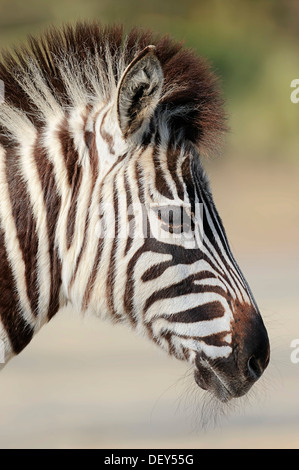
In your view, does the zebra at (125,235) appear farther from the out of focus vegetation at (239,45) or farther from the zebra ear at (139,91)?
the out of focus vegetation at (239,45)

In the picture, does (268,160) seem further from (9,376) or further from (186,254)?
(186,254)

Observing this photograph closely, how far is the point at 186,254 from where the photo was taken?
3.37 m

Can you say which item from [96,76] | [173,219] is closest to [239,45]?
[96,76]

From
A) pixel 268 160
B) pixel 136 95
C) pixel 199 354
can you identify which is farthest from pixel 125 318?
pixel 268 160

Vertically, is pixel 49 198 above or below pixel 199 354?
above

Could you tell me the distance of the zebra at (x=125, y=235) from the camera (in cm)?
335

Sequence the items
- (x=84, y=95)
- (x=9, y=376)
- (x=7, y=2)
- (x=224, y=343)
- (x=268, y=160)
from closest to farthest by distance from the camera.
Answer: (x=224, y=343), (x=84, y=95), (x=9, y=376), (x=268, y=160), (x=7, y=2)

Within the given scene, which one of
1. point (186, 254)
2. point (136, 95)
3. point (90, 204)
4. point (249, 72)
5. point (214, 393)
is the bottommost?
point (214, 393)

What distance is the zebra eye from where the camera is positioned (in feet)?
11.1

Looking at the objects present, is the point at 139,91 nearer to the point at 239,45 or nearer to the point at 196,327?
the point at 196,327

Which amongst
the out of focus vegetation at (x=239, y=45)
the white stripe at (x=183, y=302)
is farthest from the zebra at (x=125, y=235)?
the out of focus vegetation at (x=239, y=45)

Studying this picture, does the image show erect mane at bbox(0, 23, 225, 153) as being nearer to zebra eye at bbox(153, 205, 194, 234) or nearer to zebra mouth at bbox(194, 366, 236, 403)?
zebra eye at bbox(153, 205, 194, 234)

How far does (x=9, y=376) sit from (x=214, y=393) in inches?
360

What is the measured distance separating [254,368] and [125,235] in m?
0.84
